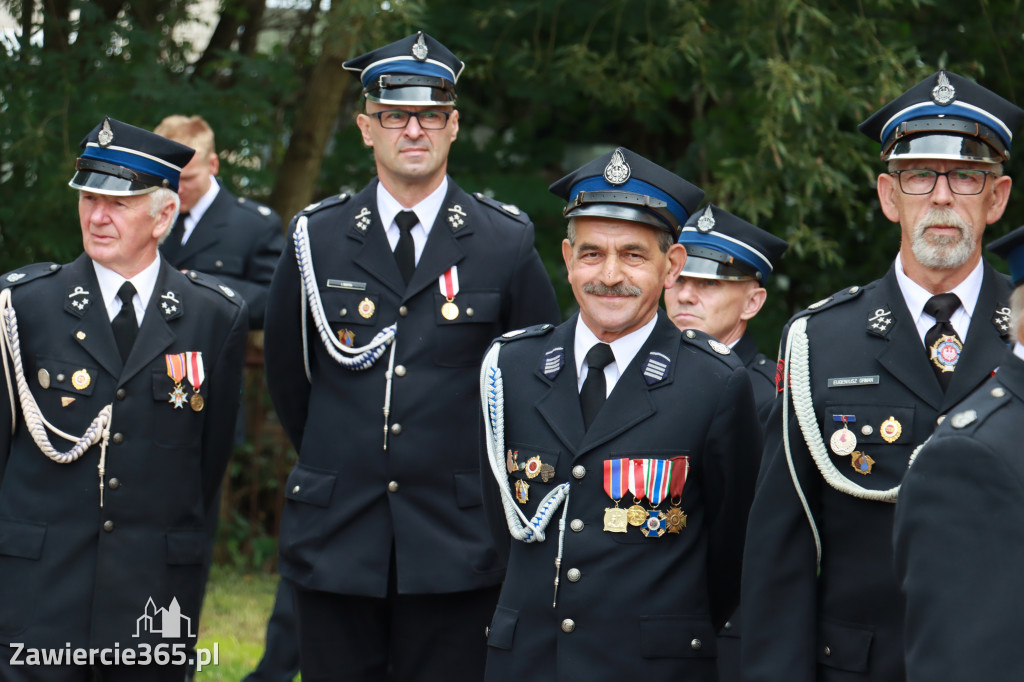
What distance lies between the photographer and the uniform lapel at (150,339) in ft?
14.3

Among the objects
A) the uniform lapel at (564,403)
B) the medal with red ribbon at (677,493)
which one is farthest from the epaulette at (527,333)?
the medal with red ribbon at (677,493)

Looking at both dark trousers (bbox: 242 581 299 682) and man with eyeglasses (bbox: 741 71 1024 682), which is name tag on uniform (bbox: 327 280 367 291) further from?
dark trousers (bbox: 242 581 299 682)

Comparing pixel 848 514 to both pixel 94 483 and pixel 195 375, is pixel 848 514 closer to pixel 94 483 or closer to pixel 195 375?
pixel 195 375

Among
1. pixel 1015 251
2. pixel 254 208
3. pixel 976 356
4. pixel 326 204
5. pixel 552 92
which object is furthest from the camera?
Result: pixel 552 92

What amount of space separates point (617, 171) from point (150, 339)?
171 cm

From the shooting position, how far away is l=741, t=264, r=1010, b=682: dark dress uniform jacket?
10.6 feet

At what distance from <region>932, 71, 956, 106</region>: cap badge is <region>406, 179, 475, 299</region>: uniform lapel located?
1.70m

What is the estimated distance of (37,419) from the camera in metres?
4.23

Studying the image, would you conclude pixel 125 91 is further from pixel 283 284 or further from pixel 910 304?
pixel 910 304

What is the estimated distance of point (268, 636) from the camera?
585 cm

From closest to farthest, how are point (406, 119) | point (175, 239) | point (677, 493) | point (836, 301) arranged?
point (677, 493)
point (836, 301)
point (406, 119)
point (175, 239)

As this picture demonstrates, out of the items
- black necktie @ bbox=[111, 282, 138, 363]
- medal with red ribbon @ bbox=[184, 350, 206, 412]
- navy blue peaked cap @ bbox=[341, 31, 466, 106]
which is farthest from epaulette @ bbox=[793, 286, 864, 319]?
black necktie @ bbox=[111, 282, 138, 363]

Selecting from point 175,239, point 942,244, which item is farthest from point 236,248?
point 942,244

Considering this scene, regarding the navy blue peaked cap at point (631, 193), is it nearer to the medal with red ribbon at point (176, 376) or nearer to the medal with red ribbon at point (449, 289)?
the medal with red ribbon at point (449, 289)
